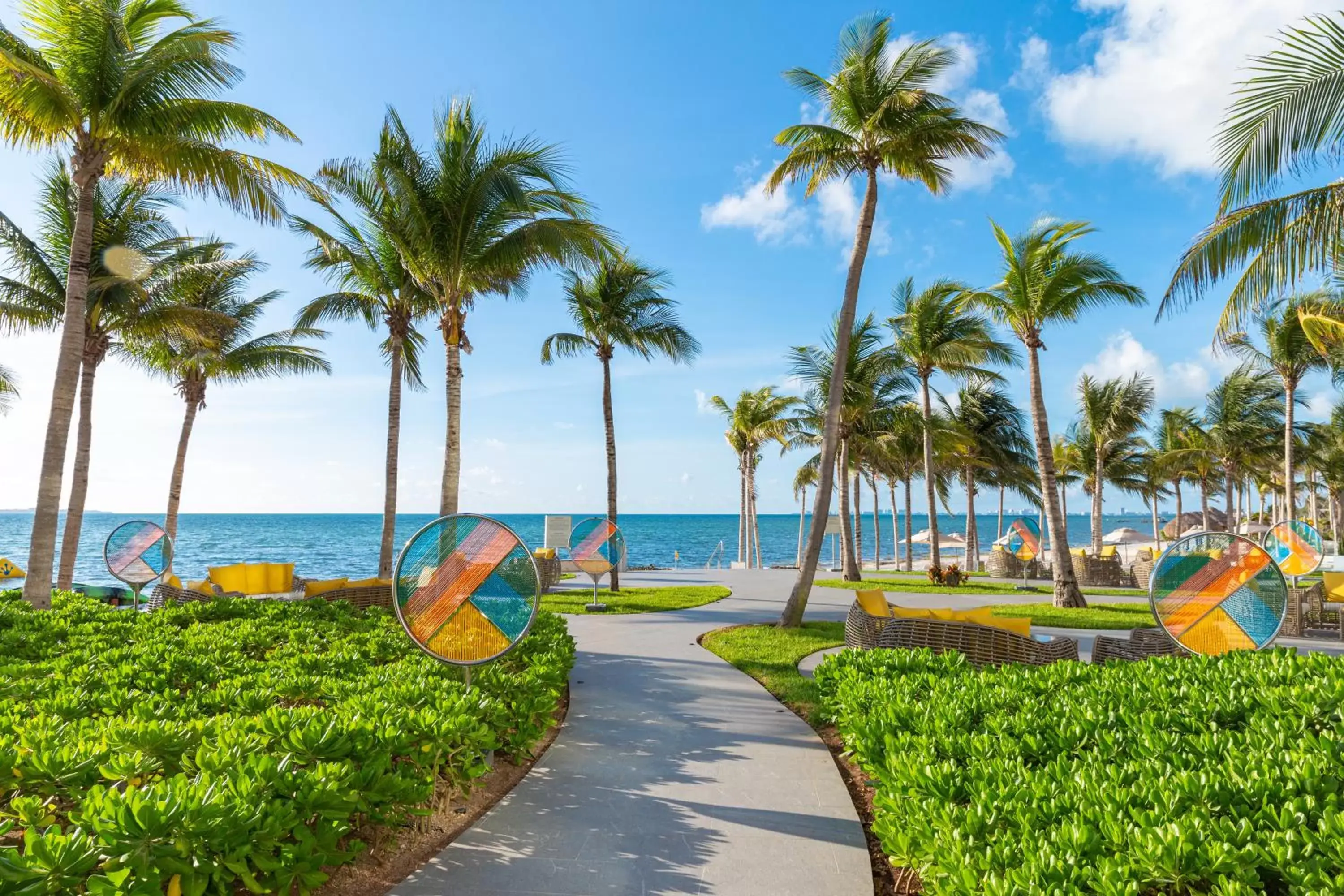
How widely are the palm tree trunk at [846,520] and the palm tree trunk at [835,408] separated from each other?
35.2 ft

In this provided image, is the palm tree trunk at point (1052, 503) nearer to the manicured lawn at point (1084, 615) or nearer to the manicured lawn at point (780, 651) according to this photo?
the manicured lawn at point (1084, 615)

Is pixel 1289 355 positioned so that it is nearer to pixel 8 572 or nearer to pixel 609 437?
pixel 609 437

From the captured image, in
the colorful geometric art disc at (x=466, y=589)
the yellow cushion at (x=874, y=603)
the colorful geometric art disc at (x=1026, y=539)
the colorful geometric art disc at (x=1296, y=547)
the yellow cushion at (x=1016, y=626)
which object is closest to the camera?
the colorful geometric art disc at (x=466, y=589)

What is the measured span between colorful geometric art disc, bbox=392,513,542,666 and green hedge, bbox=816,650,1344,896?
2.59 m

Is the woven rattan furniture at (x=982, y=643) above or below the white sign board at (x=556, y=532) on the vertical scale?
below

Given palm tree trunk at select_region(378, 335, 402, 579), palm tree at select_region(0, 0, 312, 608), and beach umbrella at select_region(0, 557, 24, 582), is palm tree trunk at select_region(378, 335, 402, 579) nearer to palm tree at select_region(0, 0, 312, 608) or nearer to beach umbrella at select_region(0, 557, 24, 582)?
palm tree at select_region(0, 0, 312, 608)

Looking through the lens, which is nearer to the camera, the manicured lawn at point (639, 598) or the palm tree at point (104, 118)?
the palm tree at point (104, 118)

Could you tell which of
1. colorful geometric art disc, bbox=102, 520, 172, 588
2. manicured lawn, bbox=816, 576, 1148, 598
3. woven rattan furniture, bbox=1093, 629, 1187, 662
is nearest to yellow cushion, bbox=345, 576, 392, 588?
colorful geometric art disc, bbox=102, 520, 172, 588

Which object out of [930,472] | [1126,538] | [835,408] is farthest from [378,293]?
[1126,538]

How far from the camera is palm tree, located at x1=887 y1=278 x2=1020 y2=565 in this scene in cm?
2230

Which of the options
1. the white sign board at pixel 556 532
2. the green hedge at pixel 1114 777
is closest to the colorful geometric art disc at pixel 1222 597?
the green hedge at pixel 1114 777

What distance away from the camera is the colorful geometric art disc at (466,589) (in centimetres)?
528

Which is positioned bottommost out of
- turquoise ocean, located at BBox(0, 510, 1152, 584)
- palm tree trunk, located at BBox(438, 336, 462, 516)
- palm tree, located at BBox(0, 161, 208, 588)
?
turquoise ocean, located at BBox(0, 510, 1152, 584)

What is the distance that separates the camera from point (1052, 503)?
54.2ft
